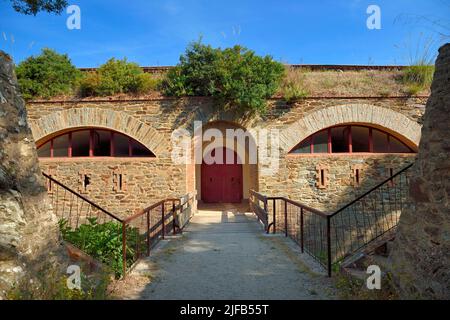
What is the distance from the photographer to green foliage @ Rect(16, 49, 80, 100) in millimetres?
10695

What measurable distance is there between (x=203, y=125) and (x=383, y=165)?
18.6 ft

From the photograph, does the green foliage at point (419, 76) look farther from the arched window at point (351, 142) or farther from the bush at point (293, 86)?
the bush at point (293, 86)

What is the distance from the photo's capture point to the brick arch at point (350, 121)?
10.2 meters

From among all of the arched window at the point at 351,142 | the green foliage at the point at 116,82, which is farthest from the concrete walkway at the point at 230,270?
the green foliage at the point at 116,82

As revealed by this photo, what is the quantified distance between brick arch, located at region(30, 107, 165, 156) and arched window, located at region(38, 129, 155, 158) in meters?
0.38

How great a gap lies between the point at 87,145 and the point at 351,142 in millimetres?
8468

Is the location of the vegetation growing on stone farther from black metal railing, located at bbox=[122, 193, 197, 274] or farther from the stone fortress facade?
black metal railing, located at bbox=[122, 193, 197, 274]

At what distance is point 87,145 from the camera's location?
10961 millimetres

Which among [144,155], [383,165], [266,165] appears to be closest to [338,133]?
[383,165]

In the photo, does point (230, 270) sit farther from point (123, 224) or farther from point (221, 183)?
point (221, 183)

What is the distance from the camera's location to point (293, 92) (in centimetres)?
1019

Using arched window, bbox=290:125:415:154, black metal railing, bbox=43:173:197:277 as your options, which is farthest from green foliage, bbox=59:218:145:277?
arched window, bbox=290:125:415:154

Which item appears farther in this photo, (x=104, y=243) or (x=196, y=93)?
(x=196, y=93)
